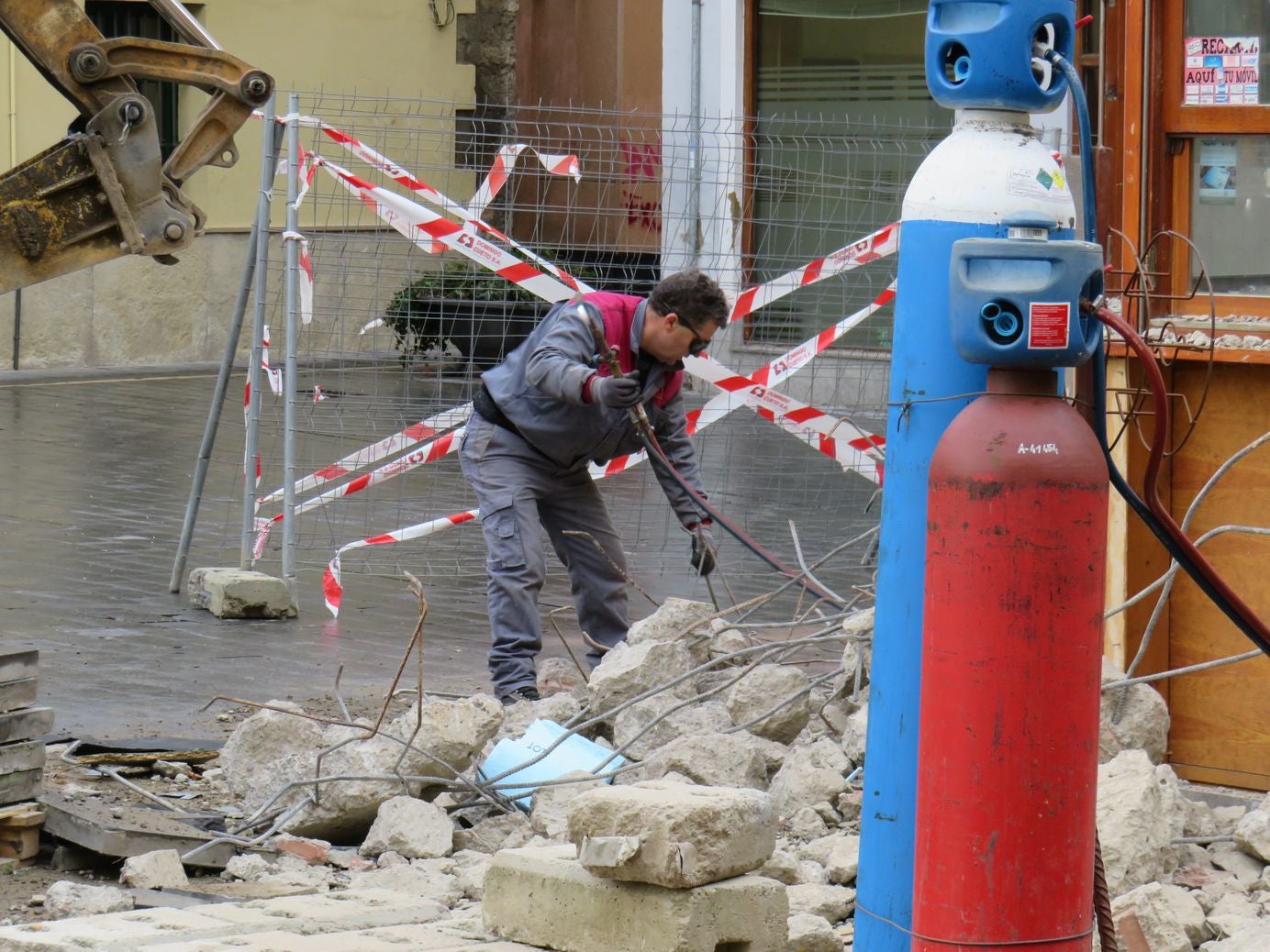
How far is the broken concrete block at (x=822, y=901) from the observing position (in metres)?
3.99

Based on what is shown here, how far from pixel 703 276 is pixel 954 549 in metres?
3.38

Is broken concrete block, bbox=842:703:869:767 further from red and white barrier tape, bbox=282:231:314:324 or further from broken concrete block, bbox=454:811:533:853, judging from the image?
Result: red and white barrier tape, bbox=282:231:314:324

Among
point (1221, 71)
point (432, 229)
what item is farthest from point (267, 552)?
point (1221, 71)

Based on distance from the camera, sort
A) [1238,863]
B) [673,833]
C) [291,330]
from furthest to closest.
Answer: [291,330], [1238,863], [673,833]

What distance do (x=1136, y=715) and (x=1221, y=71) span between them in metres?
1.70

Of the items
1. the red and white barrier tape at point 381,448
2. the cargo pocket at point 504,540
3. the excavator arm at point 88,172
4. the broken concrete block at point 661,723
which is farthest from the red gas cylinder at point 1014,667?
the red and white barrier tape at point 381,448

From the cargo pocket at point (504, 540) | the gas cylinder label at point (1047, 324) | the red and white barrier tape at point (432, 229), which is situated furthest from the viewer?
the red and white barrier tape at point (432, 229)

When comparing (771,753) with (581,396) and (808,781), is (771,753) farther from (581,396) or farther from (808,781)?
(581,396)

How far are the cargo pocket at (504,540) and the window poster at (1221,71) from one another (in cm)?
261

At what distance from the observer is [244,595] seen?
806 cm

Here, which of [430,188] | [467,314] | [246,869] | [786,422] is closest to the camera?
[246,869]

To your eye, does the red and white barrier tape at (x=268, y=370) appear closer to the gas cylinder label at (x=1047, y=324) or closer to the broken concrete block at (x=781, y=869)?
the broken concrete block at (x=781, y=869)

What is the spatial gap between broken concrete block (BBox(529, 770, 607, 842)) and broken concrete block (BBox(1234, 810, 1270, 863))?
4.98ft

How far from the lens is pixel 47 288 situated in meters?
18.3
